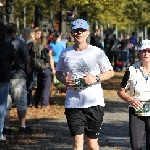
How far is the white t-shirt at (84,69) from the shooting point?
24.6 ft

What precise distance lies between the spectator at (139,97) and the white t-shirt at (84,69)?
1.11 feet

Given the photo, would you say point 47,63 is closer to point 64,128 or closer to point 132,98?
point 64,128

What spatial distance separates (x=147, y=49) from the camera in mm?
7484

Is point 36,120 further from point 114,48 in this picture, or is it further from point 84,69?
point 114,48

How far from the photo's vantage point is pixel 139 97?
754 cm

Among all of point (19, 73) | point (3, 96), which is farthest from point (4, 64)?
point (19, 73)

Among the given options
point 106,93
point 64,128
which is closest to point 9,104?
point 64,128

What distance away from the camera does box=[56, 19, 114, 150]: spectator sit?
7492 millimetres

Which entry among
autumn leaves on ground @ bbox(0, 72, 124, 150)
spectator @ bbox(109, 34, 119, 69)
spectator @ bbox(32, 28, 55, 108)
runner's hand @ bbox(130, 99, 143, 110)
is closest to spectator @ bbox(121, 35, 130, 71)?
spectator @ bbox(109, 34, 119, 69)

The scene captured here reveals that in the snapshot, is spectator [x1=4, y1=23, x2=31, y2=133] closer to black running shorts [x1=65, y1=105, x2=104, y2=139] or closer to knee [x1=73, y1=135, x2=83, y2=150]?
black running shorts [x1=65, y1=105, x2=104, y2=139]

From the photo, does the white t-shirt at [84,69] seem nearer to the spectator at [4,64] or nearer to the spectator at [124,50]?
the spectator at [4,64]

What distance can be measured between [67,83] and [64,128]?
4.97 metres

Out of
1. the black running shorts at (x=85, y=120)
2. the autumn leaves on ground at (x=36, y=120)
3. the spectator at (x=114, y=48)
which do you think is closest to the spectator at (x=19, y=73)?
the autumn leaves on ground at (x=36, y=120)

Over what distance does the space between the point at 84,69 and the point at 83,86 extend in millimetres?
220
